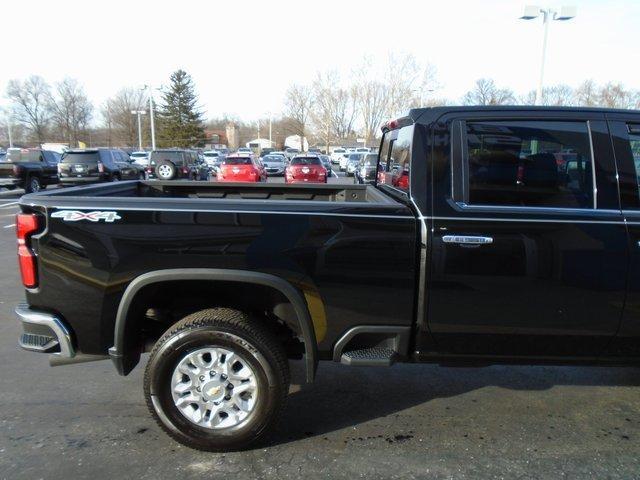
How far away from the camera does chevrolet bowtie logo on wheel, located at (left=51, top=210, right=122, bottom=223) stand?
2.84 metres

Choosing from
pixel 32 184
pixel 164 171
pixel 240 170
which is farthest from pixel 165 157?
pixel 32 184

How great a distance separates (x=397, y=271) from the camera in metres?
2.87

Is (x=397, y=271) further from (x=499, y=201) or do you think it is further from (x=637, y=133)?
(x=637, y=133)

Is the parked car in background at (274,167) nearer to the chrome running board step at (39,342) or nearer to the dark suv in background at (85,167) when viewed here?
the dark suv in background at (85,167)

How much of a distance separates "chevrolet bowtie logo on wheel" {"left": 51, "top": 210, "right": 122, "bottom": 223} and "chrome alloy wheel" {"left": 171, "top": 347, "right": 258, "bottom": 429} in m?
0.92

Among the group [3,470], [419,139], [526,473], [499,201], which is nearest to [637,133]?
[499,201]

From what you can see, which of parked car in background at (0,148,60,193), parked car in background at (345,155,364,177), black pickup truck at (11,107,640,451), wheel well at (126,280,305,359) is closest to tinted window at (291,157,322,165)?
parked car in background at (0,148,60,193)

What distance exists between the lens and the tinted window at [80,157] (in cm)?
1989

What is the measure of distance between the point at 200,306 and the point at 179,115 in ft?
248

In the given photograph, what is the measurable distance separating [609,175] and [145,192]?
11.9 ft

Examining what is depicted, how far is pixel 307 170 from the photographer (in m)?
23.2

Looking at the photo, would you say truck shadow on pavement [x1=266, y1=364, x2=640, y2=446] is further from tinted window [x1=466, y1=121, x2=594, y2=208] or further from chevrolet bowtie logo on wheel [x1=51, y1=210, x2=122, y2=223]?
chevrolet bowtie logo on wheel [x1=51, y1=210, x2=122, y2=223]

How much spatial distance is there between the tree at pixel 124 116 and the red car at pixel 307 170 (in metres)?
72.0

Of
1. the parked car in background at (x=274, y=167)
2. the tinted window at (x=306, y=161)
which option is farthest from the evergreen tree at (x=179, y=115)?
the tinted window at (x=306, y=161)
